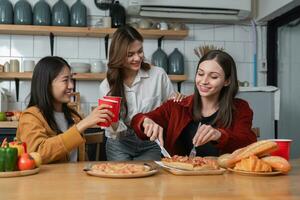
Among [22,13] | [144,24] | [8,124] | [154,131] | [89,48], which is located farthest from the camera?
[89,48]

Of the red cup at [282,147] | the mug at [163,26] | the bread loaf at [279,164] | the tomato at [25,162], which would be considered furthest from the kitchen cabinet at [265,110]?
the tomato at [25,162]

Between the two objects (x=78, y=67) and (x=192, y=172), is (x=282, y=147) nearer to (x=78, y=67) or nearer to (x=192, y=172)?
(x=192, y=172)

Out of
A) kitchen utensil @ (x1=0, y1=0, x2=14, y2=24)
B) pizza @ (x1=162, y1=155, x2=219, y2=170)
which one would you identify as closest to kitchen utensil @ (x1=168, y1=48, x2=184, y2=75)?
kitchen utensil @ (x1=0, y1=0, x2=14, y2=24)

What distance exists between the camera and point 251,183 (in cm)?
129

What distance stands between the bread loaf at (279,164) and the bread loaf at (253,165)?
0.05 feet

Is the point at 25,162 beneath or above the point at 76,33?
beneath

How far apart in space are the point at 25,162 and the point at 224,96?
996 millimetres

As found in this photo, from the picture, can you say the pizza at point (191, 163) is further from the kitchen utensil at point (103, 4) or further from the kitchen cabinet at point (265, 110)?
the kitchen utensil at point (103, 4)

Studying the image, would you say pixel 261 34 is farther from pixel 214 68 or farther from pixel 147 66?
pixel 214 68

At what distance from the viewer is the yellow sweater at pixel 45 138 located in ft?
5.29

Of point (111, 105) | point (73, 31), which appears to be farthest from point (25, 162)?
point (73, 31)

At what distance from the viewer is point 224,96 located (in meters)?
2.00

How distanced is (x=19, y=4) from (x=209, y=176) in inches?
118

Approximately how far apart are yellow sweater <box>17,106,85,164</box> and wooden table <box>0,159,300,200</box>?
6.7 inches
